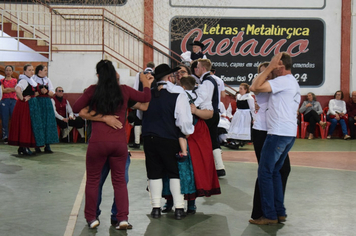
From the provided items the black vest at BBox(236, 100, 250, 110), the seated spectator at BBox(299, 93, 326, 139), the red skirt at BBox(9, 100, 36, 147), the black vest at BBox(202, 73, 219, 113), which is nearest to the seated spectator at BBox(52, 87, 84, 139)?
the red skirt at BBox(9, 100, 36, 147)

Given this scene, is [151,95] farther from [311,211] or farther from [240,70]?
[240,70]

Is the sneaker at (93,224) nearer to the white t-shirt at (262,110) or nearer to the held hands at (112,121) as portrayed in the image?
the held hands at (112,121)

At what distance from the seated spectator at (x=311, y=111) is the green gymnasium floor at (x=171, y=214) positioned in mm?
4519

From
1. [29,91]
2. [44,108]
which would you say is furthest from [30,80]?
[44,108]

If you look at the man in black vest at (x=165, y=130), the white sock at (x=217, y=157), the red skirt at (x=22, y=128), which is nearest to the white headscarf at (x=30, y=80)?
the red skirt at (x=22, y=128)

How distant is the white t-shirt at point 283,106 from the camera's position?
4.67 metres

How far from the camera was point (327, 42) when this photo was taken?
15.0 m

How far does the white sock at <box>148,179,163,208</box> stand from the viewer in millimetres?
5102

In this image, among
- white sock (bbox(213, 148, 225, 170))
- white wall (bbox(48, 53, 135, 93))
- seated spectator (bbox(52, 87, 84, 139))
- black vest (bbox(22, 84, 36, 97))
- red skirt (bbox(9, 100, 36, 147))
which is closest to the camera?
white sock (bbox(213, 148, 225, 170))

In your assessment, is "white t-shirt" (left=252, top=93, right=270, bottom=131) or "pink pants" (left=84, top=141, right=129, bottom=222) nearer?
"pink pants" (left=84, top=141, right=129, bottom=222)

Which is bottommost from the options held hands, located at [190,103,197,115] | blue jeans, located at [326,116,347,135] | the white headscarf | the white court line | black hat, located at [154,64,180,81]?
the white court line

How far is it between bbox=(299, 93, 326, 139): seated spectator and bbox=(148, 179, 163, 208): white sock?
9.45 metres

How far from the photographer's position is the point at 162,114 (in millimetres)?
5023

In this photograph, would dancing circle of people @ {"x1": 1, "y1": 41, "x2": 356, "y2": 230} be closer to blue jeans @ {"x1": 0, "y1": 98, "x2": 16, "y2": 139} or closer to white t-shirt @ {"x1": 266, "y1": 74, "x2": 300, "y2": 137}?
white t-shirt @ {"x1": 266, "y1": 74, "x2": 300, "y2": 137}
